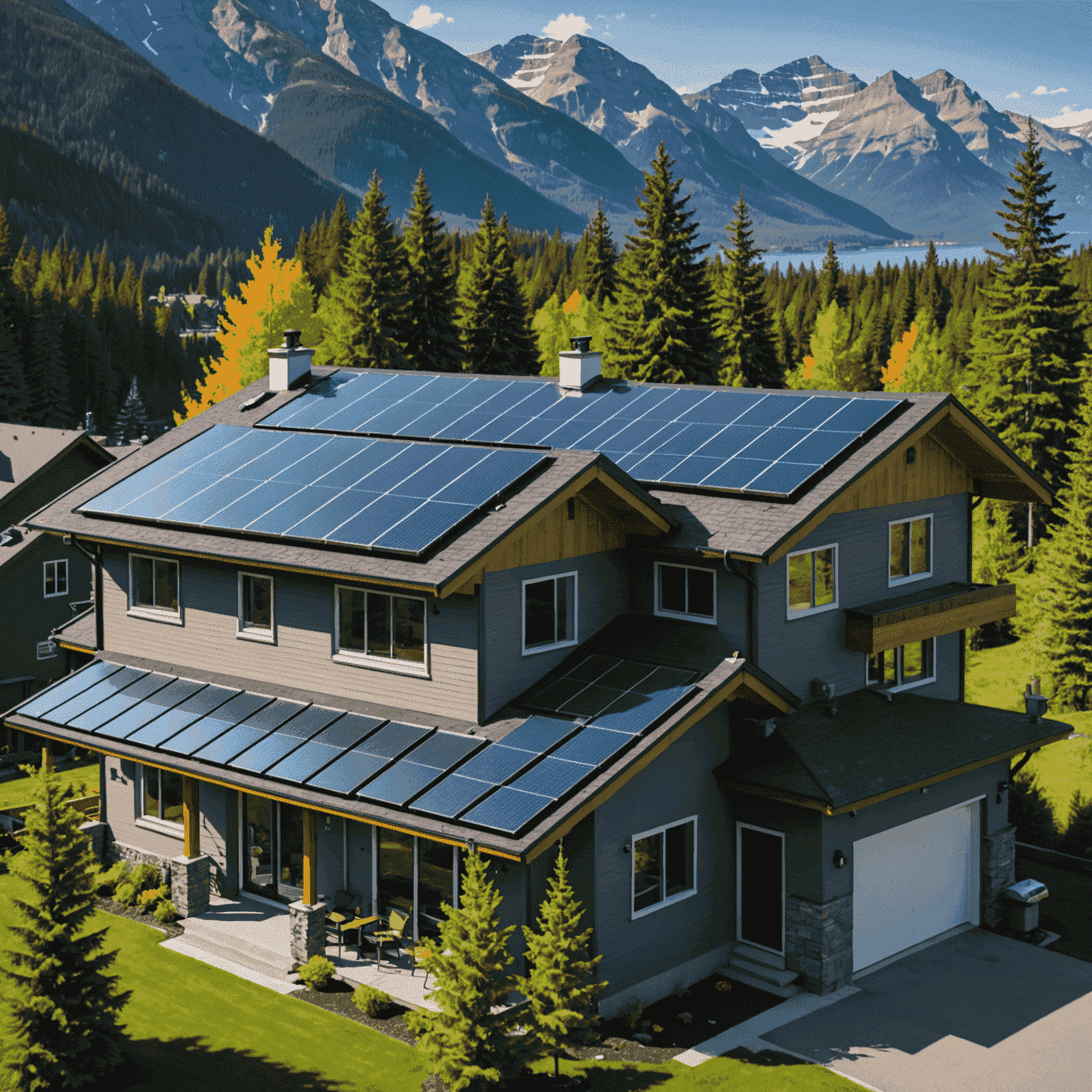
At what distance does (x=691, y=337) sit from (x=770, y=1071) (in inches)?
1833

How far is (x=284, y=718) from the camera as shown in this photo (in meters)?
23.0

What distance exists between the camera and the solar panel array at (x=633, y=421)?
2414 centimetres

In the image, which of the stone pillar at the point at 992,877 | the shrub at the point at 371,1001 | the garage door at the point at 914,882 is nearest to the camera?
the shrub at the point at 371,1001

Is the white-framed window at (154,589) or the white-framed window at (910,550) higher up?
the white-framed window at (910,550)

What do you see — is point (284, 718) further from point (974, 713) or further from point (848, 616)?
point (974, 713)

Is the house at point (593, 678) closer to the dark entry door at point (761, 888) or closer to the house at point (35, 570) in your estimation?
the dark entry door at point (761, 888)

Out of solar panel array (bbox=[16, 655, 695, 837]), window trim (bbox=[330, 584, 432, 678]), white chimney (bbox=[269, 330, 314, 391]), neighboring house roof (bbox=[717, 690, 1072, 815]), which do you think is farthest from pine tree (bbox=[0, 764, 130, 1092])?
white chimney (bbox=[269, 330, 314, 391])

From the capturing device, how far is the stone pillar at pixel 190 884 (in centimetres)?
2339

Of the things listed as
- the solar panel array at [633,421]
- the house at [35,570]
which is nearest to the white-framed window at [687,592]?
the solar panel array at [633,421]

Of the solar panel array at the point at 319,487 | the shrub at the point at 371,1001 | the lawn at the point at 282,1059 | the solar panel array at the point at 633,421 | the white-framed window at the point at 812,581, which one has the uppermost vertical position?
the solar panel array at the point at 633,421

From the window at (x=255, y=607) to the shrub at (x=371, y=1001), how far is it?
24.2 ft

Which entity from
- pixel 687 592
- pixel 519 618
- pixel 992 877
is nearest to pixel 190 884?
pixel 519 618

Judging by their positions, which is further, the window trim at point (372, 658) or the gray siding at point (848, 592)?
the gray siding at point (848, 592)

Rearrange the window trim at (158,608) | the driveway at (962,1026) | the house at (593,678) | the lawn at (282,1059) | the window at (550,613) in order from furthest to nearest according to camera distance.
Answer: the window trim at (158,608)
the window at (550,613)
the house at (593,678)
the driveway at (962,1026)
the lawn at (282,1059)
